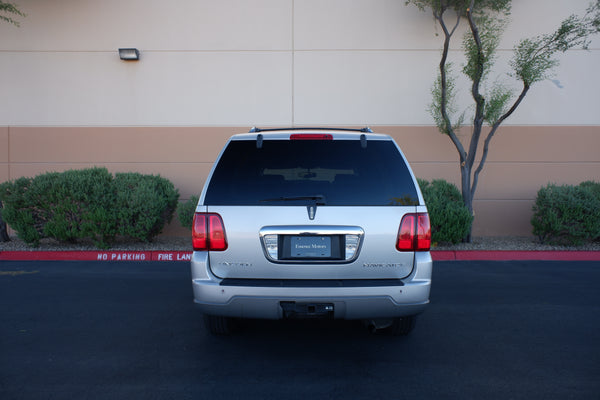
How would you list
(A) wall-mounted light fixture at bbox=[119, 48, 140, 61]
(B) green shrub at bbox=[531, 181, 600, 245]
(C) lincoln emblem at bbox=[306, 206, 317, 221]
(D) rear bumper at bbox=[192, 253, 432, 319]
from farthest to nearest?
(A) wall-mounted light fixture at bbox=[119, 48, 140, 61] → (B) green shrub at bbox=[531, 181, 600, 245] → (C) lincoln emblem at bbox=[306, 206, 317, 221] → (D) rear bumper at bbox=[192, 253, 432, 319]

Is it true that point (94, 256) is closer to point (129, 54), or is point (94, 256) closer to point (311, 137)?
point (129, 54)

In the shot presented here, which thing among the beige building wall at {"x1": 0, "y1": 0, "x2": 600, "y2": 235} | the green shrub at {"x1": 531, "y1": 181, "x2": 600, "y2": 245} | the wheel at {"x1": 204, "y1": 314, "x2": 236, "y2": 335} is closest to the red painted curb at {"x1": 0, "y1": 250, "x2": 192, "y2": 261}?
the beige building wall at {"x1": 0, "y1": 0, "x2": 600, "y2": 235}

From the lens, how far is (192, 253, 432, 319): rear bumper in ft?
11.7

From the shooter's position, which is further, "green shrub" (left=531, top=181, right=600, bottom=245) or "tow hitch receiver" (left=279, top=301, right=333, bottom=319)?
"green shrub" (left=531, top=181, right=600, bottom=245)

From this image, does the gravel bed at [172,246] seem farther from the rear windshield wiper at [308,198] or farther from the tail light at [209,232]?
the rear windshield wiper at [308,198]

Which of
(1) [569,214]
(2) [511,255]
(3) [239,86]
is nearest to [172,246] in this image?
(3) [239,86]

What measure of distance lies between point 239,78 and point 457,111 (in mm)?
5011

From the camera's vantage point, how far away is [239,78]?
1095 centimetres

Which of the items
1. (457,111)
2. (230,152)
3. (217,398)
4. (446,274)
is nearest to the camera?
(217,398)

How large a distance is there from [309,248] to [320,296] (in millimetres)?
369

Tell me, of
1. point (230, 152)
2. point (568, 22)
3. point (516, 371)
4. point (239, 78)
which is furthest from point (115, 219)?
point (568, 22)

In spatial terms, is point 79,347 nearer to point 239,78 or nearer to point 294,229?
point 294,229

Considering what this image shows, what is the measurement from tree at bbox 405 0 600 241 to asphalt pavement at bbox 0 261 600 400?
3.93 meters

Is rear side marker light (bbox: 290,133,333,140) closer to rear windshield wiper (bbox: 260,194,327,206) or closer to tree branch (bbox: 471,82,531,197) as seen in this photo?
rear windshield wiper (bbox: 260,194,327,206)
